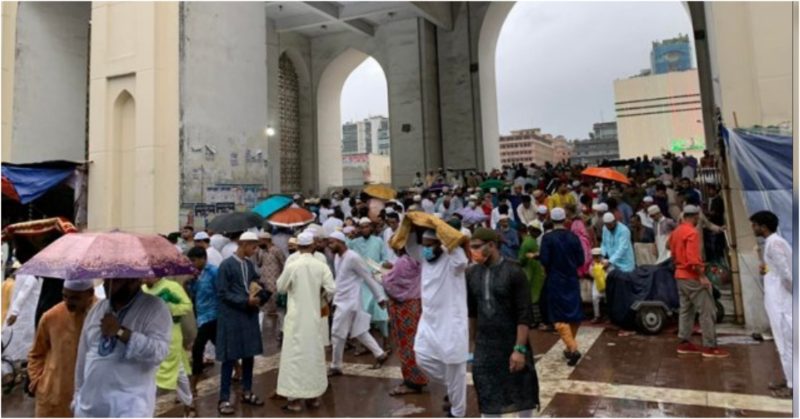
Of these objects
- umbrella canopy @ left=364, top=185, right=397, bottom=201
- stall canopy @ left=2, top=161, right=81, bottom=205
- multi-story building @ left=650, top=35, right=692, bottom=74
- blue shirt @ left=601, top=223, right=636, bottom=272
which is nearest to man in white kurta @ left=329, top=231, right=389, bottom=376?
blue shirt @ left=601, top=223, right=636, bottom=272

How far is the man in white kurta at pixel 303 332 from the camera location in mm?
4410

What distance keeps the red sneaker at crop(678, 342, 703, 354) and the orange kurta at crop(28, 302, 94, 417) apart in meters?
5.60

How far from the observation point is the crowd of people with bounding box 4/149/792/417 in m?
2.67

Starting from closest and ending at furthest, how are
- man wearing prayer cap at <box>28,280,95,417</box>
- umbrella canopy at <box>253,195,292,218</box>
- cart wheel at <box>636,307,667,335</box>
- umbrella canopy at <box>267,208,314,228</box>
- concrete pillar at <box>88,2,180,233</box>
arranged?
man wearing prayer cap at <box>28,280,95,417</box> < cart wheel at <box>636,307,667,335</box> < umbrella canopy at <box>267,208,314,228</box> < umbrella canopy at <box>253,195,292,218</box> < concrete pillar at <box>88,2,180,233</box>

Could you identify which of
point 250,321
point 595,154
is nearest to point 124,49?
point 250,321

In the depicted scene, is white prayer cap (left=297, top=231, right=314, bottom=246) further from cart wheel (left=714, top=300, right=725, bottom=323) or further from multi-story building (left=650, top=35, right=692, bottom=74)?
multi-story building (left=650, top=35, right=692, bottom=74)

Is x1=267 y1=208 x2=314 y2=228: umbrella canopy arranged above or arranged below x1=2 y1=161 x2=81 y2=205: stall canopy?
below

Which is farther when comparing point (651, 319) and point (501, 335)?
point (651, 319)

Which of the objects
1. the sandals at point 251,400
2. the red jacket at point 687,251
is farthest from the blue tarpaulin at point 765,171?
the sandals at point 251,400

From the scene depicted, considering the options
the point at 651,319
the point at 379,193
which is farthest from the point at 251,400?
the point at 379,193

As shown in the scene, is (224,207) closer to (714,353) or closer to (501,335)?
(501,335)

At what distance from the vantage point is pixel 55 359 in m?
3.06

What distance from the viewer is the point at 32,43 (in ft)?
40.5

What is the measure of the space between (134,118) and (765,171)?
11.0 m
